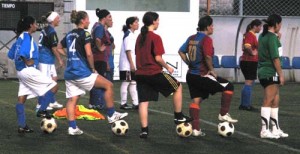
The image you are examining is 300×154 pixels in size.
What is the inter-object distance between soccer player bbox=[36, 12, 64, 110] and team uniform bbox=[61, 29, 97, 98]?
8.89 ft

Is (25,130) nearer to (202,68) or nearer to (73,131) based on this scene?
(73,131)

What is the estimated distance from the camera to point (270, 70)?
1059 cm

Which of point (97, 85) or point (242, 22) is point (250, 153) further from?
Answer: point (242, 22)

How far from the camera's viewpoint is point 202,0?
2755 cm

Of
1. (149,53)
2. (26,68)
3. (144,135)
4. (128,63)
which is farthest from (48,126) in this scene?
(128,63)

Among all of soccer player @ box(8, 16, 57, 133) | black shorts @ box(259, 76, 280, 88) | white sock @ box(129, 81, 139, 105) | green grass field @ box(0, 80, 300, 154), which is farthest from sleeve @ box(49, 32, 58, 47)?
black shorts @ box(259, 76, 280, 88)

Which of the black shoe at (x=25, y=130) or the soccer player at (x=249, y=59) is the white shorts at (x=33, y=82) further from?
the soccer player at (x=249, y=59)

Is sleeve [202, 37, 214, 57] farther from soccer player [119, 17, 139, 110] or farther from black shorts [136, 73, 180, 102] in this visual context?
soccer player [119, 17, 139, 110]

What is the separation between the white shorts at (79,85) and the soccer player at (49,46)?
2.66 m

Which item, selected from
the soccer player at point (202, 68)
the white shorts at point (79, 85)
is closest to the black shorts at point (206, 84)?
the soccer player at point (202, 68)

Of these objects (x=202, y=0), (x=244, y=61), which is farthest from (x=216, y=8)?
(x=244, y=61)

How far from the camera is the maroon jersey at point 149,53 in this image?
33.7 feet

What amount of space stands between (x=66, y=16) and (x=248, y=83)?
1227 cm

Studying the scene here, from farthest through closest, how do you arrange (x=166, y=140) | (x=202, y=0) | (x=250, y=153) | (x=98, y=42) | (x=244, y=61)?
(x=202, y=0) < (x=244, y=61) < (x=98, y=42) < (x=166, y=140) < (x=250, y=153)
